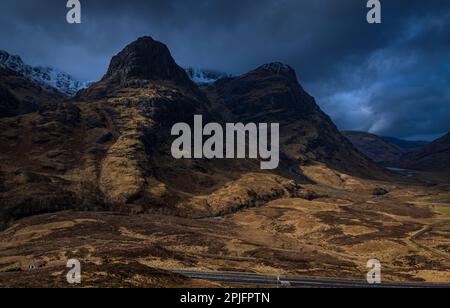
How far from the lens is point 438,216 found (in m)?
166

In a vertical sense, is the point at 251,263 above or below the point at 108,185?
below

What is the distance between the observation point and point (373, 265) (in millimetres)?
85438

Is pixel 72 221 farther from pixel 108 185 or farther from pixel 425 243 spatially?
pixel 425 243

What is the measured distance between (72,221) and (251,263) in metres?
58.4

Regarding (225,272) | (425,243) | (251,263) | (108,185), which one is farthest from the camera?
(108,185)

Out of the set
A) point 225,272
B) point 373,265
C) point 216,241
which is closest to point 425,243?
point 373,265
